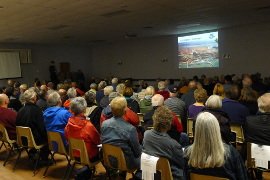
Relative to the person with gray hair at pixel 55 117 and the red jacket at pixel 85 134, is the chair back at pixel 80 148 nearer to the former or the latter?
the red jacket at pixel 85 134

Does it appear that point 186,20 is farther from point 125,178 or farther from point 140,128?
point 125,178

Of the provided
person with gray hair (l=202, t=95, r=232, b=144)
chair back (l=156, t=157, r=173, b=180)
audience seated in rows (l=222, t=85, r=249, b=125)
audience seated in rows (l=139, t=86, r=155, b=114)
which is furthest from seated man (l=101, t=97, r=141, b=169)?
audience seated in rows (l=139, t=86, r=155, b=114)

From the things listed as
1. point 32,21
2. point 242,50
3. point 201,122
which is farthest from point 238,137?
point 242,50

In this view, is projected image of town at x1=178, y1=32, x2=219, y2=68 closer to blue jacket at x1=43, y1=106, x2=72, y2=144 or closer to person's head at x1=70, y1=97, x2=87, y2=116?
blue jacket at x1=43, y1=106, x2=72, y2=144

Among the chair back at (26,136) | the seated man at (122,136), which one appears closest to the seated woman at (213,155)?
the seated man at (122,136)

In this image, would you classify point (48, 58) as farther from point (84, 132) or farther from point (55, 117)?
point (84, 132)

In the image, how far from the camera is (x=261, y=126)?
3.07 metres

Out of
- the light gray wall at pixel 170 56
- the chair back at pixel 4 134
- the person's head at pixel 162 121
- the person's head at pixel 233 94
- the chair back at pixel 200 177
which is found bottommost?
the chair back at pixel 4 134

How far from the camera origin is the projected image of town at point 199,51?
1184 centimetres

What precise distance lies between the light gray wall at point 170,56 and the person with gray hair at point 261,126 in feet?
26.5

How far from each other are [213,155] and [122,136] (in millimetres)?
1244

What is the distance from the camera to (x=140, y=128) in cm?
422

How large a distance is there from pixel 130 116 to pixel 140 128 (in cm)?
41

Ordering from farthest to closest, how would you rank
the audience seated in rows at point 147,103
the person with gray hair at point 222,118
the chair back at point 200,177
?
1. the audience seated in rows at point 147,103
2. the person with gray hair at point 222,118
3. the chair back at point 200,177
